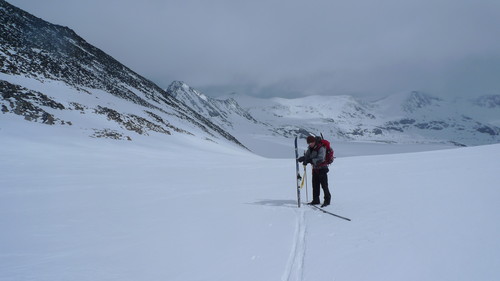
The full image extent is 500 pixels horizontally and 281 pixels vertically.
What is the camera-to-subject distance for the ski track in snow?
11.3 ft

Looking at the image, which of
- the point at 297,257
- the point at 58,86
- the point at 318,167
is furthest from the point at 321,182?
the point at 58,86

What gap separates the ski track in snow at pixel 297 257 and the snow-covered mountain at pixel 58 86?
2172 cm

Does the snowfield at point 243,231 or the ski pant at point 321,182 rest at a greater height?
the ski pant at point 321,182

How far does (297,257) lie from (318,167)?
3822mm

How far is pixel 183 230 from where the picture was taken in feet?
16.8

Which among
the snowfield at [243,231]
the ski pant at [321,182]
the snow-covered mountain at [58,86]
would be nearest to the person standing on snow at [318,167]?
the ski pant at [321,182]

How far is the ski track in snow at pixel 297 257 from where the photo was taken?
3437 mm

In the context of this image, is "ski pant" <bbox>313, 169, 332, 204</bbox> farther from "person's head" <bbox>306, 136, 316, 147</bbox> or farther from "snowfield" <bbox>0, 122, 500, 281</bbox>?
"person's head" <bbox>306, 136, 316, 147</bbox>

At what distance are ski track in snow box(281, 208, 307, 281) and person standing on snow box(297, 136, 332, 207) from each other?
1954 millimetres

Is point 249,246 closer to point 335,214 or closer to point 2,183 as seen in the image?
point 335,214

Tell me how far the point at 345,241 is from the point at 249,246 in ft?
5.31

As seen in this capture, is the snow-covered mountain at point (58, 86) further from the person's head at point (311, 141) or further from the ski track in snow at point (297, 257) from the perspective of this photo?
the ski track in snow at point (297, 257)

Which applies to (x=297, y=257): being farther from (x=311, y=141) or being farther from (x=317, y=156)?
(x=311, y=141)

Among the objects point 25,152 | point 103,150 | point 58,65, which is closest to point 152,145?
point 103,150
